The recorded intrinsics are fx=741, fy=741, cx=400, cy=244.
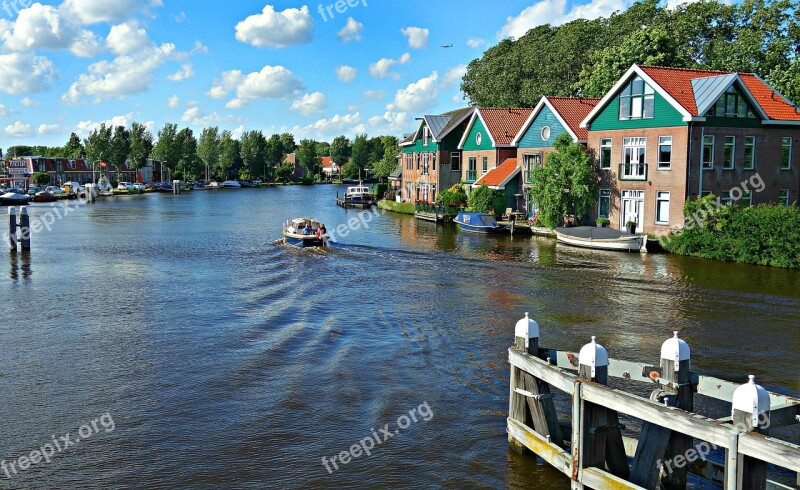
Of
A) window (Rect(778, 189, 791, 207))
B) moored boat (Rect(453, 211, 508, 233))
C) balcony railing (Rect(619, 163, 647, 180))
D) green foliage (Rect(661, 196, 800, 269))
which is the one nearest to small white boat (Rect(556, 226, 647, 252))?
green foliage (Rect(661, 196, 800, 269))

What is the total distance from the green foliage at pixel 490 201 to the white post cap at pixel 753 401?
152 feet

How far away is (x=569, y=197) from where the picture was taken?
153ft

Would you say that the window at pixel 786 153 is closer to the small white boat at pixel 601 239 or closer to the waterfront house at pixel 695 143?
the waterfront house at pixel 695 143

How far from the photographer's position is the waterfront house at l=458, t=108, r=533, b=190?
198 ft

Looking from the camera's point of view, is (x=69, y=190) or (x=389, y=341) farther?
(x=69, y=190)

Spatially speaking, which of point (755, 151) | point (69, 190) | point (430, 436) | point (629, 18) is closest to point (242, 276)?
point (430, 436)

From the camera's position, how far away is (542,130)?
5250 centimetres

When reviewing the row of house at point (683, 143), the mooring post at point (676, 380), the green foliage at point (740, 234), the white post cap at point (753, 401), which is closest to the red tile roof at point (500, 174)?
the row of house at point (683, 143)

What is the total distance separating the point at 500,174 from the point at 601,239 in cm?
1720

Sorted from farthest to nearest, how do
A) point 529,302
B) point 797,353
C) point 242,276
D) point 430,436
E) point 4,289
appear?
point 242,276 < point 4,289 < point 529,302 < point 797,353 < point 430,436

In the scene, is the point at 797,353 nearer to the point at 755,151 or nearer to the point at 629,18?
the point at 755,151

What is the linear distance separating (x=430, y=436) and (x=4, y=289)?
22723 millimetres

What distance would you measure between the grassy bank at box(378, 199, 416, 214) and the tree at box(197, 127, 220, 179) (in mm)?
109490

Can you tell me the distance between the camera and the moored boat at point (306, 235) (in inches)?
1649
